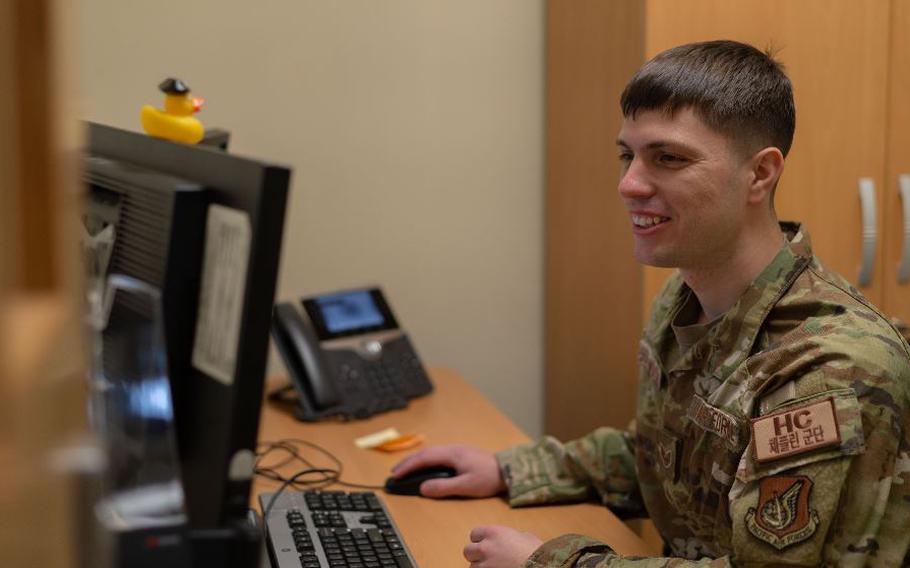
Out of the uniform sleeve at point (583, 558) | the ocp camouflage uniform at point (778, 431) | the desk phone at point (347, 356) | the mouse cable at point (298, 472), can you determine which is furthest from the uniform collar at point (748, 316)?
the desk phone at point (347, 356)

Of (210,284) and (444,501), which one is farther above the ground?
(210,284)

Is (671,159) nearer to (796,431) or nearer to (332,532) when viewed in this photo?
(796,431)

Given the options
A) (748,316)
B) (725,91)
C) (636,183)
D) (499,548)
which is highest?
(725,91)

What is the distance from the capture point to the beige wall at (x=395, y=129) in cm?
238

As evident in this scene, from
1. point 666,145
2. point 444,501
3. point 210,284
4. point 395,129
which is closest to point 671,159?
point 666,145

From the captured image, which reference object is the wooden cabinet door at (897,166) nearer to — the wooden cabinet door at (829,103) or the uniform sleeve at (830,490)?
the wooden cabinet door at (829,103)

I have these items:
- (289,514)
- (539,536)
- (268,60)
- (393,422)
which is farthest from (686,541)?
(268,60)

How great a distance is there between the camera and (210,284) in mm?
841

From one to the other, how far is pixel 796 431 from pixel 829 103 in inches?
47.2

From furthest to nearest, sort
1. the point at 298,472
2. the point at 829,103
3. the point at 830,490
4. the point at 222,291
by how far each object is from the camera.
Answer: the point at 829,103
the point at 298,472
the point at 830,490
the point at 222,291

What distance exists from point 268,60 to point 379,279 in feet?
1.83

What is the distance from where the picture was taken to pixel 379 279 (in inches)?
103

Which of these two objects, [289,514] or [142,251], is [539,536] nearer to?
[289,514]

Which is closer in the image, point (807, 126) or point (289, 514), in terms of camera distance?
point (289, 514)
